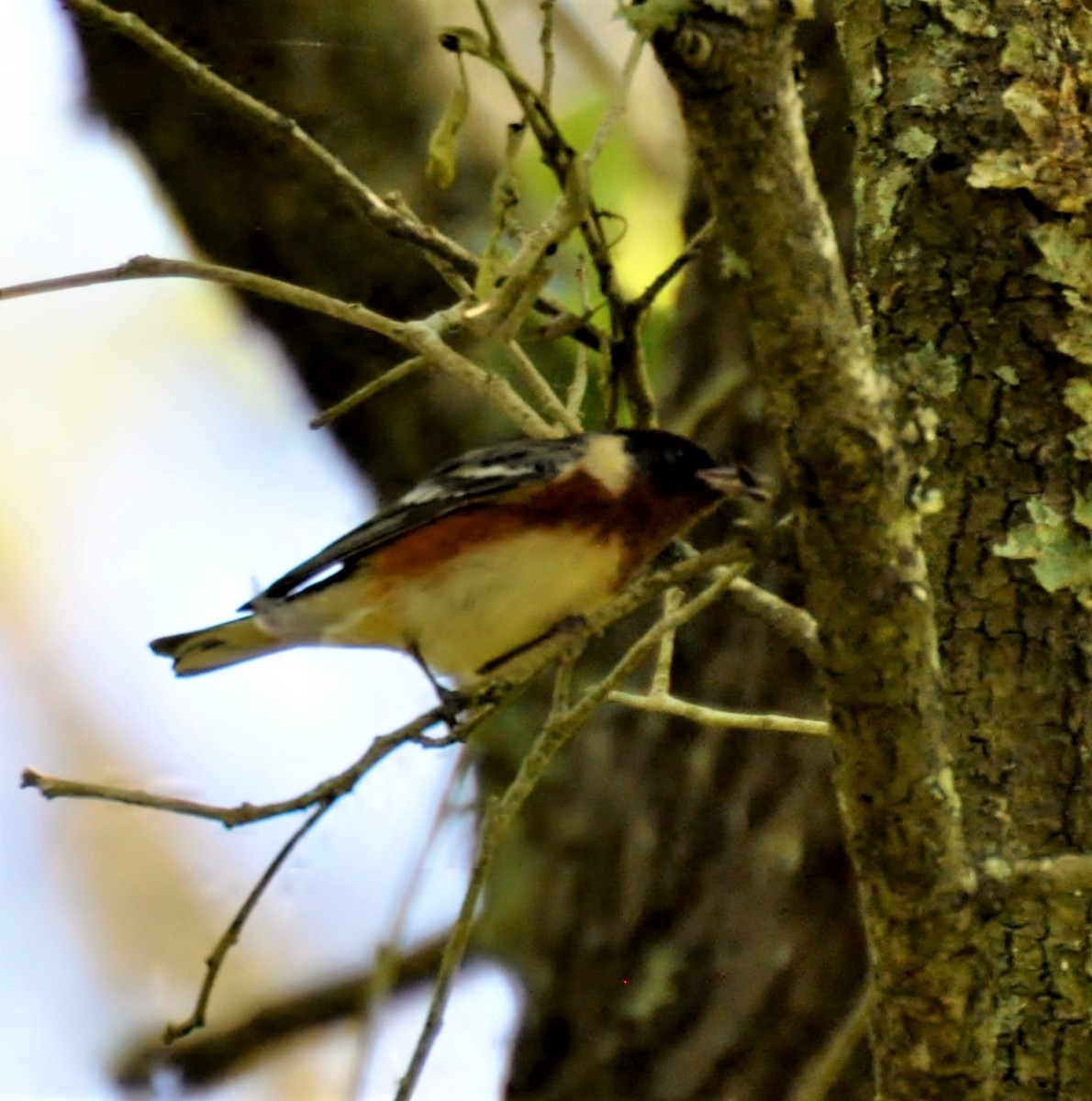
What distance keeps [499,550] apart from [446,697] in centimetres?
34

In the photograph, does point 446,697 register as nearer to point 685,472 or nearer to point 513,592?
point 513,592

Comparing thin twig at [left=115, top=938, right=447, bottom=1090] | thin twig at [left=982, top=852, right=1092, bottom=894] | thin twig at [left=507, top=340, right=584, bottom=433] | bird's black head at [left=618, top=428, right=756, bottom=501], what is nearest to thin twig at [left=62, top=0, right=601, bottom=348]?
thin twig at [left=507, top=340, right=584, bottom=433]

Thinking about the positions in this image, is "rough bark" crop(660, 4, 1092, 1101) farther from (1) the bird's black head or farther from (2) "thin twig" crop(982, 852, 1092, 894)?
(1) the bird's black head

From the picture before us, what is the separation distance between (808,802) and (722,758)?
0.23 meters

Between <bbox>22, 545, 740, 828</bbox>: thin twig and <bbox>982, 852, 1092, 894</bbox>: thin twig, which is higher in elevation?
<bbox>22, 545, 740, 828</bbox>: thin twig

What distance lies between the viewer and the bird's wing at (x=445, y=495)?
2932 mm

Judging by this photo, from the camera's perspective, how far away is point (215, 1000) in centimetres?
534

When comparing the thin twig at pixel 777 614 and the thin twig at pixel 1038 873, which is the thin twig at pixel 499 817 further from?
the thin twig at pixel 1038 873

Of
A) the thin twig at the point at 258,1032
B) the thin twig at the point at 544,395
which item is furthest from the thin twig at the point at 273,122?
the thin twig at the point at 258,1032

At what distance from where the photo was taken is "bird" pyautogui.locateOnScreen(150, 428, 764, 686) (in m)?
2.87

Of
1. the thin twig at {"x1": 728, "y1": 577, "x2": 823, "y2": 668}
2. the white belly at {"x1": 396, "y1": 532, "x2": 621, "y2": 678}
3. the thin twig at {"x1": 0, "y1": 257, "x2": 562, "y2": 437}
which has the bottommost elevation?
the white belly at {"x1": 396, "y1": 532, "x2": 621, "y2": 678}

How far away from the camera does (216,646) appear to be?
313cm

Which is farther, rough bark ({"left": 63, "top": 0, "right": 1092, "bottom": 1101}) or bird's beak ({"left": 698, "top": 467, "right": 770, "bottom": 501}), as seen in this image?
bird's beak ({"left": 698, "top": 467, "right": 770, "bottom": 501})

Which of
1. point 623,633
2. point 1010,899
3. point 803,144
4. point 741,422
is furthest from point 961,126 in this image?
point 623,633
